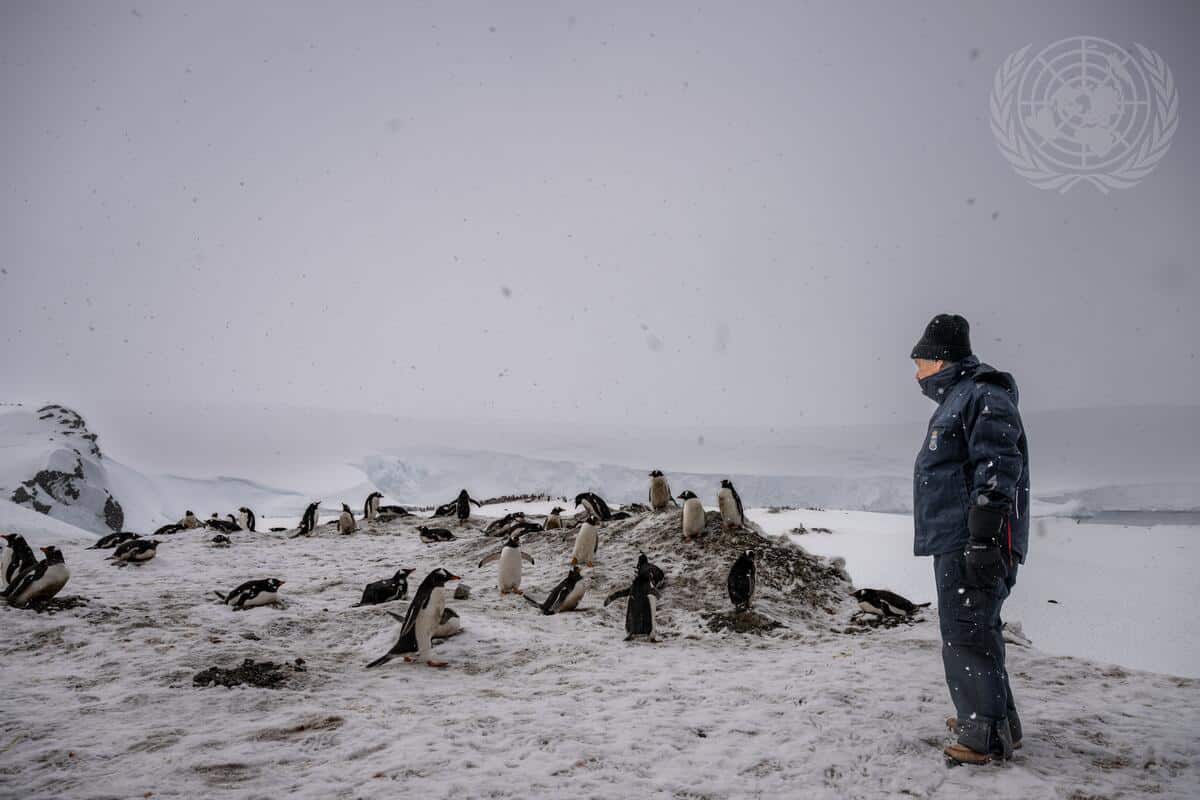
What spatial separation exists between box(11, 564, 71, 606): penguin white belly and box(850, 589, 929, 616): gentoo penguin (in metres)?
10.7

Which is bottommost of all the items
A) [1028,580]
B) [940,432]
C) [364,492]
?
[364,492]

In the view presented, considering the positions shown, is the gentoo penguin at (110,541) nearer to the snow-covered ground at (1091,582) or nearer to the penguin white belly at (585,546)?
the penguin white belly at (585,546)

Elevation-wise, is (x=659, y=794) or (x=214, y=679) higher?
(x=659, y=794)

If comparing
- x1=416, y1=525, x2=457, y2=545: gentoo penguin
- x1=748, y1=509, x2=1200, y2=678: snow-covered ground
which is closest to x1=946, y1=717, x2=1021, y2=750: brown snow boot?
x1=748, y1=509, x2=1200, y2=678: snow-covered ground

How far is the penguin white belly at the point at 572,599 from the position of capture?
863 cm

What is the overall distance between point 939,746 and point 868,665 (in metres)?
1.99

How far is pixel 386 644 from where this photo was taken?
697cm

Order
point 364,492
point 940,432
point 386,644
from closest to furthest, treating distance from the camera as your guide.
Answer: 1. point 940,432
2. point 386,644
3. point 364,492

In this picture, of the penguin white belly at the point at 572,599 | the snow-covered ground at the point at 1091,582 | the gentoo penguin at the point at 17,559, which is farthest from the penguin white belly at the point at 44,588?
the snow-covered ground at the point at 1091,582

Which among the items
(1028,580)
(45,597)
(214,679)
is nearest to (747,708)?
(214,679)

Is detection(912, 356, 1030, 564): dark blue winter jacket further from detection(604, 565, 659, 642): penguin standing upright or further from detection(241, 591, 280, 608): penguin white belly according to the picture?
detection(241, 591, 280, 608): penguin white belly

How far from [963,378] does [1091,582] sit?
8426 mm

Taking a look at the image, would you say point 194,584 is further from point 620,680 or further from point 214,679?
point 620,680

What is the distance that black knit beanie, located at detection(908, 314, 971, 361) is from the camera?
417cm
